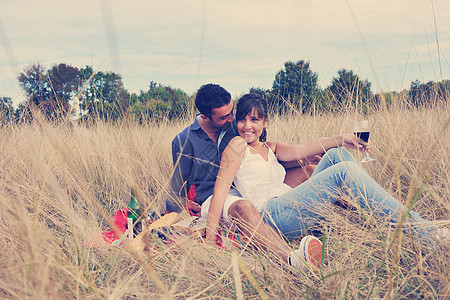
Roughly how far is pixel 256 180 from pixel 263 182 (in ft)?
0.19

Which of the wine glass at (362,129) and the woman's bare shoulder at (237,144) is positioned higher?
the wine glass at (362,129)

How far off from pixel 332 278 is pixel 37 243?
146 cm

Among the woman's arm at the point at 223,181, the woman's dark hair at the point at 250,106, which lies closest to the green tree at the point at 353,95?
the woman's dark hair at the point at 250,106

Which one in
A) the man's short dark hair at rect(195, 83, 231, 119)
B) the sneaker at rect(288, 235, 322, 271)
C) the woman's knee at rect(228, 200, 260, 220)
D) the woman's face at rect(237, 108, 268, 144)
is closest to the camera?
the sneaker at rect(288, 235, 322, 271)

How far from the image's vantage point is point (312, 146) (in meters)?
2.68

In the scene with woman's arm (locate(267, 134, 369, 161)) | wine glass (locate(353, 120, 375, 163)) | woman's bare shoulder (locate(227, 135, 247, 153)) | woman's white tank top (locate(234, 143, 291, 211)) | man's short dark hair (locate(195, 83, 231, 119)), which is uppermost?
man's short dark hair (locate(195, 83, 231, 119))

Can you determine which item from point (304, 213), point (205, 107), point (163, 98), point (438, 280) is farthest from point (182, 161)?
point (163, 98)

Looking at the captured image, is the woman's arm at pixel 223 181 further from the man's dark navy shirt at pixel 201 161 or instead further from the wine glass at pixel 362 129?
the wine glass at pixel 362 129

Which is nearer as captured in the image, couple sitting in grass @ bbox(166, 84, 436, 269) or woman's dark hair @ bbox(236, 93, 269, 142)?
couple sitting in grass @ bbox(166, 84, 436, 269)

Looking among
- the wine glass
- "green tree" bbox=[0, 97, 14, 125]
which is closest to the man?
the wine glass

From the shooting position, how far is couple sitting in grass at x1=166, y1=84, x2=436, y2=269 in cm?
197

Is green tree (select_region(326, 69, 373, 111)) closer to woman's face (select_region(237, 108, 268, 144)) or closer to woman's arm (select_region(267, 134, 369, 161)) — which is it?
woman's arm (select_region(267, 134, 369, 161))

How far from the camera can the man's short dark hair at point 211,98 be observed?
8.93ft

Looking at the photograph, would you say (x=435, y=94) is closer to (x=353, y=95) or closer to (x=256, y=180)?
(x=353, y=95)
